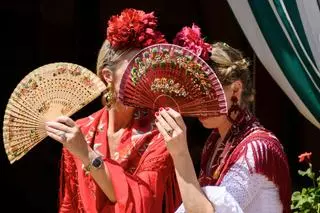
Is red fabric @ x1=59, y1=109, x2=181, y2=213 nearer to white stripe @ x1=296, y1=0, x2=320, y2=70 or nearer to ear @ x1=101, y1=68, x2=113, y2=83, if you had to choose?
ear @ x1=101, y1=68, x2=113, y2=83

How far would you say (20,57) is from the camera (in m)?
5.21

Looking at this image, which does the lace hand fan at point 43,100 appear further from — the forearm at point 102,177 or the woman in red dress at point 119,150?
the forearm at point 102,177

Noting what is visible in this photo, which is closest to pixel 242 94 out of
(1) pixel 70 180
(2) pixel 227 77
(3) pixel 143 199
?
(2) pixel 227 77

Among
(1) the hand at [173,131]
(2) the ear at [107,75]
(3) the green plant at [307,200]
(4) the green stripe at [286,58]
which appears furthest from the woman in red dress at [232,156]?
(3) the green plant at [307,200]

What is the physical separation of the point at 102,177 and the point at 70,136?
19cm

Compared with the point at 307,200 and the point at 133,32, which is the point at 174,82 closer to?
the point at 133,32

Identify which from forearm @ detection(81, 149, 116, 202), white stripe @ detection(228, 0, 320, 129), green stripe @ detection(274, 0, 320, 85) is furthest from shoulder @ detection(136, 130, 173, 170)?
green stripe @ detection(274, 0, 320, 85)

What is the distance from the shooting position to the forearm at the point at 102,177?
120 inches

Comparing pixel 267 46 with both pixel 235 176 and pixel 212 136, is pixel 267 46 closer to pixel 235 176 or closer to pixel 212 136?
pixel 212 136

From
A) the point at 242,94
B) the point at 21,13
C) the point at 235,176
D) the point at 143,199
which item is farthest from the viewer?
the point at 21,13

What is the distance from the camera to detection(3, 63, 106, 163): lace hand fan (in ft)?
10.4

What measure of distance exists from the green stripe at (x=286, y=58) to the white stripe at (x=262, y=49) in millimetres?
18

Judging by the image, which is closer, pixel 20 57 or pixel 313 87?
pixel 313 87

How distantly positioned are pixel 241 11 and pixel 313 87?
0.39 metres
